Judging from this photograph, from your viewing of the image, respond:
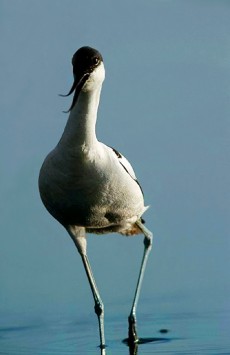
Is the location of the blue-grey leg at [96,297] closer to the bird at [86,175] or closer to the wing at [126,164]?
the bird at [86,175]

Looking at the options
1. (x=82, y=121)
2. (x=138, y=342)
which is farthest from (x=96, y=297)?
(x=82, y=121)

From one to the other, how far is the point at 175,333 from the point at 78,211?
3.87 ft

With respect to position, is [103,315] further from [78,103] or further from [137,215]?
[78,103]

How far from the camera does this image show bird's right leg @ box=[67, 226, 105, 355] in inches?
236

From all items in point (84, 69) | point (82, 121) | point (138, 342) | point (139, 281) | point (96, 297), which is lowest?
point (138, 342)

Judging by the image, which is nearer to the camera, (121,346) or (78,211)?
(78,211)

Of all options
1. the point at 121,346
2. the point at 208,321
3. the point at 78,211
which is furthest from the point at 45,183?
the point at 208,321

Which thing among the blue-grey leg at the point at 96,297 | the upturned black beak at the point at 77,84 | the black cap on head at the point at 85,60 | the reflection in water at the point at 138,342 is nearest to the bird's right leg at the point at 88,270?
the blue-grey leg at the point at 96,297

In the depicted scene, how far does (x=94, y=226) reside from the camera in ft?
19.3

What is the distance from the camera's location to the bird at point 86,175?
541 centimetres

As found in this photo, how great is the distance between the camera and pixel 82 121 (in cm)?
544

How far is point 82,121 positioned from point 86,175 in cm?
27

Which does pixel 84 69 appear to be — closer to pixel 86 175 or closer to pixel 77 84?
pixel 77 84

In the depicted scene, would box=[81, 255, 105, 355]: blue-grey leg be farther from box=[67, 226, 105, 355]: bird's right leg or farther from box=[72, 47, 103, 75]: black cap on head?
box=[72, 47, 103, 75]: black cap on head
